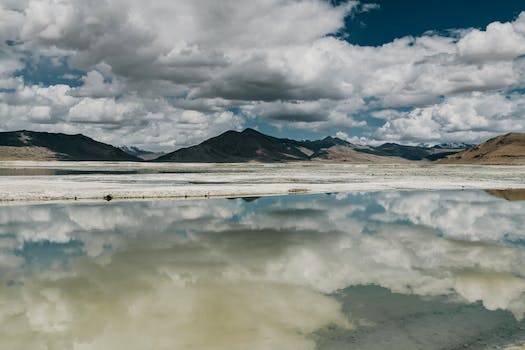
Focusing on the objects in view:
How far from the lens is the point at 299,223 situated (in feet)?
97.1

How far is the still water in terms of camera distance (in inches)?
447

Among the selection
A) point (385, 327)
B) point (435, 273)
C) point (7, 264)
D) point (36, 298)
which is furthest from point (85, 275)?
point (435, 273)

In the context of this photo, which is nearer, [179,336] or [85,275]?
[179,336]

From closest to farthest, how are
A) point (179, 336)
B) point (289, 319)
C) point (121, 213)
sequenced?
point (179, 336), point (289, 319), point (121, 213)

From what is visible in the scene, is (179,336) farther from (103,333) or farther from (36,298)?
(36,298)

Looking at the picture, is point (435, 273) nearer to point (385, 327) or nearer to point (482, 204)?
point (385, 327)

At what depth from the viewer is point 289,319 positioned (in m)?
12.4

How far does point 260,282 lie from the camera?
52.9 feet

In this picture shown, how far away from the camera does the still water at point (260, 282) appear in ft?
37.2

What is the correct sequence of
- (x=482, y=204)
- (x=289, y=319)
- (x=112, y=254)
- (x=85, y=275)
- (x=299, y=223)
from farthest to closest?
(x=482, y=204), (x=299, y=223), (x=112, y=254), (x=85, y=275), (x=289, y=319)

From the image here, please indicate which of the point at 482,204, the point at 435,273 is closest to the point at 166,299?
the point at 435,273

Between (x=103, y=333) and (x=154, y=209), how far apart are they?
995 inches

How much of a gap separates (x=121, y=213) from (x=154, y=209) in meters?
3.04

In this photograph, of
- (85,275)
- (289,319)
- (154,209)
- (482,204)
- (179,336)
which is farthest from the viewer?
(482,204)
